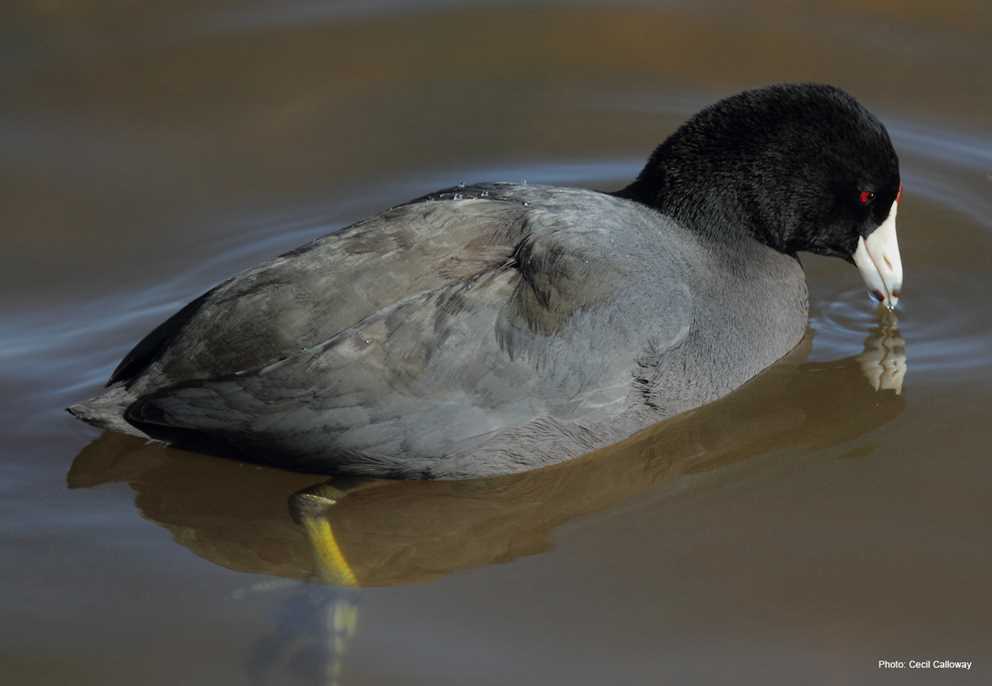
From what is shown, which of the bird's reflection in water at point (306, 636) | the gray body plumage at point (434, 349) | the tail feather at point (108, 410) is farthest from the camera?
the tail feather at point (108, 410)

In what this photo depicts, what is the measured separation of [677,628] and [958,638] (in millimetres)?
740

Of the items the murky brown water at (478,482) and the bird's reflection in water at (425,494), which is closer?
the murky brown water at (478,482)

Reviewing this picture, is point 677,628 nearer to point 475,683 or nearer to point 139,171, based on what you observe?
point 475,683

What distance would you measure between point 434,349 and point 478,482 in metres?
0.53

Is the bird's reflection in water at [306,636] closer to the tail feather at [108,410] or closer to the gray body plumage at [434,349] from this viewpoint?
the gray body plumage at [434,349]

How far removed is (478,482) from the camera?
4.26 metres

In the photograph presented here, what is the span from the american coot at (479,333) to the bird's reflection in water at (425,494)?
0.43 feet

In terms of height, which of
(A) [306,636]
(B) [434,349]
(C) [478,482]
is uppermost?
(B) [434,349]

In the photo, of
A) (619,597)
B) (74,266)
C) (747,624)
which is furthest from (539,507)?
(74,266)

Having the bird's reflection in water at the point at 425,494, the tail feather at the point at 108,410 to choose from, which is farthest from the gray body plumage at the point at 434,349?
the bird's reflection in water at the point at 425,494

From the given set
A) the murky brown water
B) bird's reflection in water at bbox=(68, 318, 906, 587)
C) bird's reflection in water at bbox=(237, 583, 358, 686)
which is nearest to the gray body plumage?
bird's reflection in water at bbox=(68, 318, 906, 587)

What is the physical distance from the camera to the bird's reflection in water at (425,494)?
159 inches

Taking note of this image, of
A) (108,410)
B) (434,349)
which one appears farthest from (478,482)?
(108,410)

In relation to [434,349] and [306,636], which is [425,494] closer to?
[434,349]
